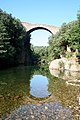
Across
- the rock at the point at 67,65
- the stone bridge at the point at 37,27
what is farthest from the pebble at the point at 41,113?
the stone bridge at the point at 37,27

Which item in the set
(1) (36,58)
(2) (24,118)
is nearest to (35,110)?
(2) (24,118)

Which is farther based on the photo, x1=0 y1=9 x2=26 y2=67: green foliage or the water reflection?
x1=0 y1=9 x2=26 y2=67: green foliage

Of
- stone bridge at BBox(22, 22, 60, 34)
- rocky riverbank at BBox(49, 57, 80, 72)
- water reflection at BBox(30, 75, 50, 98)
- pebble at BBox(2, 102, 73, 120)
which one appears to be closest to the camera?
pebble at BBox(2, 102, 73, 120)

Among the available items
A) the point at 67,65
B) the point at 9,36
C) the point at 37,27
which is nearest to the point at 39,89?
the point at 67,65

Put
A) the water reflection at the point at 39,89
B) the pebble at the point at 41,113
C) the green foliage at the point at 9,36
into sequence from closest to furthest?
the pebble at the point at 41,113, the water reflection at the point at 39,89, the green foliage at the point at 9,36

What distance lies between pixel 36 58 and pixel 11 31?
65.1 meters

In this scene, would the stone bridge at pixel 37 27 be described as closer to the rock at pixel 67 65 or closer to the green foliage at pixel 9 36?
the green foliage at pixel 9 36

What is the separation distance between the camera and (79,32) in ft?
162

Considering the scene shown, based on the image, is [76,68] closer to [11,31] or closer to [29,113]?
[11,31]

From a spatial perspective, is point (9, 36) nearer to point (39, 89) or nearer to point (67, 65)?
point (67, 65)

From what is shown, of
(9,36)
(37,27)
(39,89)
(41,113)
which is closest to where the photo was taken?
(41,113)

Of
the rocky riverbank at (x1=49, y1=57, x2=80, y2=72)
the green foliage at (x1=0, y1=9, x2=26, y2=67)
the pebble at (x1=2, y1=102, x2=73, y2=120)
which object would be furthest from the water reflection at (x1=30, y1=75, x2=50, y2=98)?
the green foliage at (x1=0, y1=9, x2=26, y2=67)

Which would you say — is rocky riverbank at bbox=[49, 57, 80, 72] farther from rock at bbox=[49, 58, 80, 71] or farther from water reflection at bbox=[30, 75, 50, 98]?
water reflection at bbox=[30, 75, 50, 98]

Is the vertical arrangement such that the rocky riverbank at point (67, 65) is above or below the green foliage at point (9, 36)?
below
